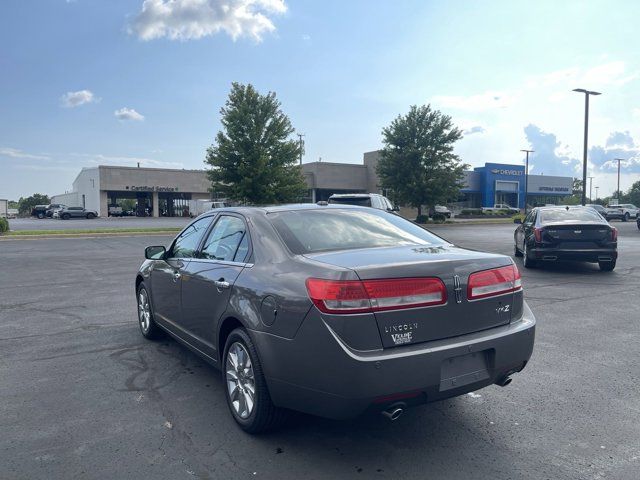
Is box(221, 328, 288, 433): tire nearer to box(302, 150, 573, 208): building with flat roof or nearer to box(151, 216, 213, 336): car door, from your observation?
box(151, 216, 213, 336): car door

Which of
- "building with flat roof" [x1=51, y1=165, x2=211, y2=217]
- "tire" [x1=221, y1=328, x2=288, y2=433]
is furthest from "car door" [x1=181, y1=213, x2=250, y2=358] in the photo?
"building with flat roof" [x1=51, y1=165, x2=211, y2=217]

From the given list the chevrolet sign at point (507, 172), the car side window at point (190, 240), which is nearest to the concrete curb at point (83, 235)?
the car side window at point (190, 240)

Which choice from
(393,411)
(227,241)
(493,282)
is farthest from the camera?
(227,241)

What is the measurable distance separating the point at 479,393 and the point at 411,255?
5.46 ft

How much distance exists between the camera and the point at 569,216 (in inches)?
464

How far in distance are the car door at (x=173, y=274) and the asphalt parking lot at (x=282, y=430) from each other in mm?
482

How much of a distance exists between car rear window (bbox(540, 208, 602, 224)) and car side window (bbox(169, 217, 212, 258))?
9059 mm

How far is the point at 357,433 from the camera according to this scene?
3.60 m

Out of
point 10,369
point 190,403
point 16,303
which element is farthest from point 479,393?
point 16,303

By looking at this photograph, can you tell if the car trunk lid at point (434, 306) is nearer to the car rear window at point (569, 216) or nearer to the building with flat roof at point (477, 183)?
the car rear window at point (569, 216)

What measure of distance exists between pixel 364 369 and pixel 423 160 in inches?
1508

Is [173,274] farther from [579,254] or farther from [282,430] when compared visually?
[579,254]

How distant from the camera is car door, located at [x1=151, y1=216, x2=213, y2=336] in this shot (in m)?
4.83

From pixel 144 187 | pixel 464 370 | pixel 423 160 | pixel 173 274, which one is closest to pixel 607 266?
pixel 464 370
